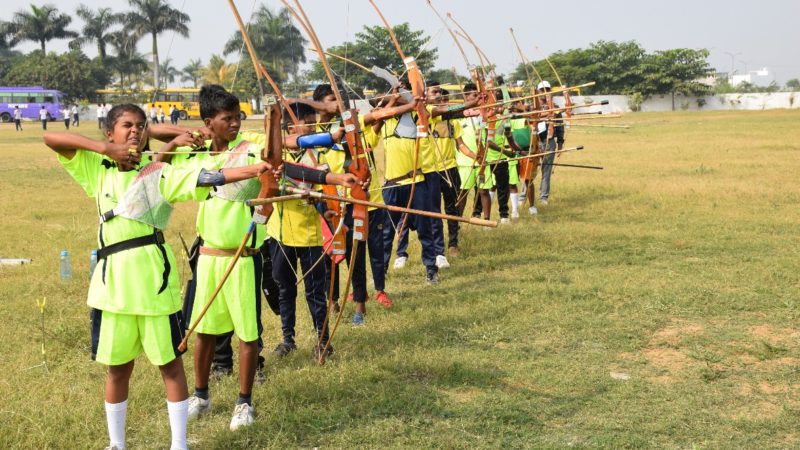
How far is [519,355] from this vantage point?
225 inches

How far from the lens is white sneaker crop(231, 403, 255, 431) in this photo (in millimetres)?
4397

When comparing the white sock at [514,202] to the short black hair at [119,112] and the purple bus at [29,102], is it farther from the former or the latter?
the purple bus at [29,102]

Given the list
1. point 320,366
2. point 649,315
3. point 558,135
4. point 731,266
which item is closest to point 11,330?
point 320,366

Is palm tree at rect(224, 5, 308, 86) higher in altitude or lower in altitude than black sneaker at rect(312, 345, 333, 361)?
higher

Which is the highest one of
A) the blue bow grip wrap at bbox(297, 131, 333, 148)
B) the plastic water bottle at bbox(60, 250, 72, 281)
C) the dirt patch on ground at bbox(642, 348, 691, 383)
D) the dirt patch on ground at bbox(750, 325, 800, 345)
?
the blue bow grip wrap at bbox(297, 131, 333, 148)

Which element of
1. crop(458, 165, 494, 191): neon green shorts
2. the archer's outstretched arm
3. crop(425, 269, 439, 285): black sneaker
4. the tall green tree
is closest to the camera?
the archer's outstretched arm

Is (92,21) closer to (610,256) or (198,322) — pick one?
(198,322)

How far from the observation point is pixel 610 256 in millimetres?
9070

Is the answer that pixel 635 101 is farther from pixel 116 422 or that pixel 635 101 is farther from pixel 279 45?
pixel 116 422

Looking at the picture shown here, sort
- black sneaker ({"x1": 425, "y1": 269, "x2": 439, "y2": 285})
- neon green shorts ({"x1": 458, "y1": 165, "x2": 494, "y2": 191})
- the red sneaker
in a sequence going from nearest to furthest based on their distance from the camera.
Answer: the red sneaker → black sneaker ({"x1": 425, "y1": 269, "x2": 439, "y2": 285}) → neon green shorts ({"x1": 458, "y1": 165, "x2": 494, "y2": 191})

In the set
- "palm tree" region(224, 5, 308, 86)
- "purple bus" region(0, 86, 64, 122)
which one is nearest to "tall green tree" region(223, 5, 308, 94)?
"palm tree" region(224, 5, 308, 86)

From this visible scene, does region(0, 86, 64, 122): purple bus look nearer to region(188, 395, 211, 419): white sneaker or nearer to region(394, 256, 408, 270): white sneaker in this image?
region(394, 256, 408, 270): white sneaker

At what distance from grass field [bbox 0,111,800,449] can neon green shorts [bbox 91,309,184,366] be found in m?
0.68

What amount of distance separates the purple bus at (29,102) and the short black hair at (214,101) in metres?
55.2
